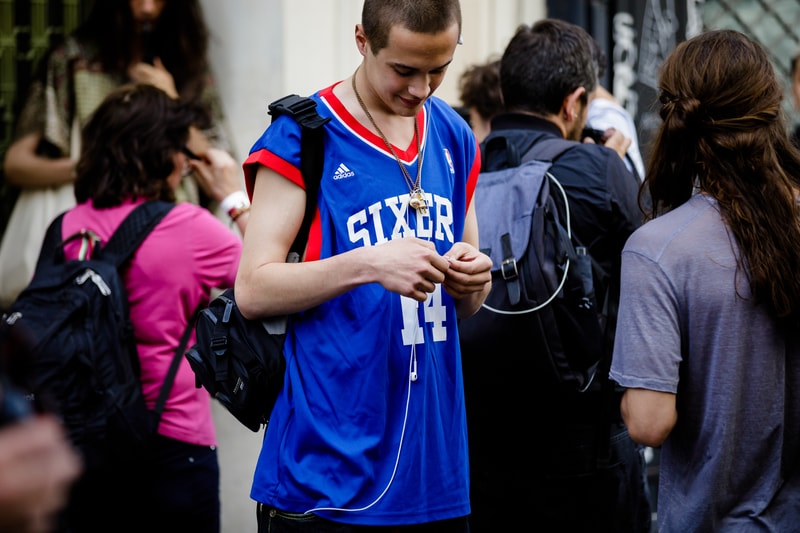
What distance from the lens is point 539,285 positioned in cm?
309

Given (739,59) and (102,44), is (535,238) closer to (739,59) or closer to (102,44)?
(739,59)

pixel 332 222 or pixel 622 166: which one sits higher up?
pixel 622 166

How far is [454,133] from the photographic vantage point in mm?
2645

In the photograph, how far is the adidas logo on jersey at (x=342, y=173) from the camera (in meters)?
2.39

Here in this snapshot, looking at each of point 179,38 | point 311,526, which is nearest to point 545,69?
point 311,526

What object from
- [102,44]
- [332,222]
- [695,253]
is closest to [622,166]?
[695,253]

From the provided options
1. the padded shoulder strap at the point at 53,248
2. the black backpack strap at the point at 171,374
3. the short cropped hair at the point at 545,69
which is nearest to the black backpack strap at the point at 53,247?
the padded shoulder strap at the point at 53,248

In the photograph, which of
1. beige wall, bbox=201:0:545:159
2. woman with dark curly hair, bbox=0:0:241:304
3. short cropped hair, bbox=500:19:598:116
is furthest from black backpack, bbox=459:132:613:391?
beige wall, bbox=201:0:545:159

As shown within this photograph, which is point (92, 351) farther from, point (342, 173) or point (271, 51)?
point (271, 51)

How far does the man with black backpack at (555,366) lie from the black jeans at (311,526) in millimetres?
780

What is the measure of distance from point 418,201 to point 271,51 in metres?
2.61

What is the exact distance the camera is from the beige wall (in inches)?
189

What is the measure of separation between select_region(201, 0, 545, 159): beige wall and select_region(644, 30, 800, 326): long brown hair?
2.52 metres

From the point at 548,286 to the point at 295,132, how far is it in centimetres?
102
